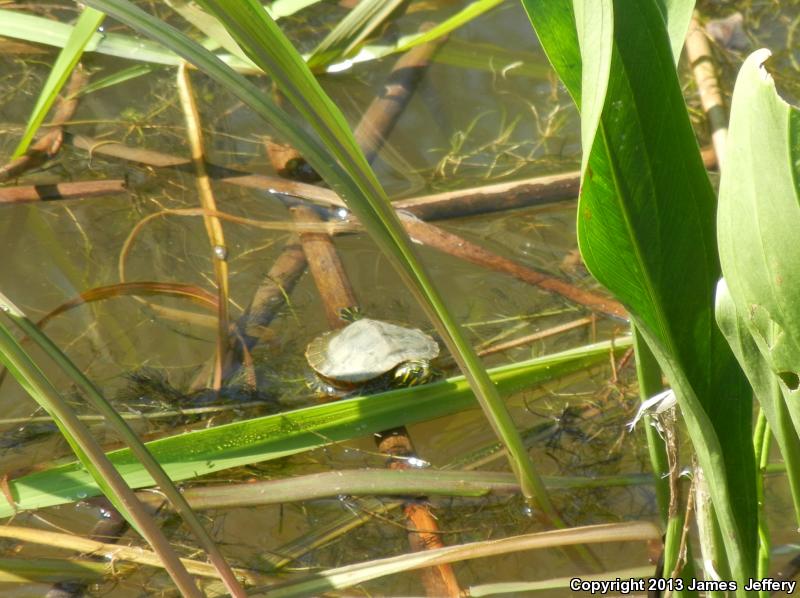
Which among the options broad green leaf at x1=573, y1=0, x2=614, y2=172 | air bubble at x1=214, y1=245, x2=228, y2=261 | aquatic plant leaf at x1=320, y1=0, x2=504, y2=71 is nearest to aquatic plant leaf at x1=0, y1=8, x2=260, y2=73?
aquatic plant leaf at x1=320, y1=0, x2=504, y2=71

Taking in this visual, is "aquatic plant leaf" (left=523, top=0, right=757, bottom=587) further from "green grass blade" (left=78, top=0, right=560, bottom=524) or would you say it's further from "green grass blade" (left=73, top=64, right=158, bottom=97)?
"green grass blade" (left=73, top=64, right=158, bottom=97)

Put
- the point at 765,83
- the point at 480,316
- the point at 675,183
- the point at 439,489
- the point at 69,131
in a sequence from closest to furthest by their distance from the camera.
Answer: the point at 765,83
the point at 675,183
the point at 439,489
the point at 480,316
the point at 69,131

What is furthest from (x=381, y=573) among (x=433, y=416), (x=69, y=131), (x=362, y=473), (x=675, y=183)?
(x=69, y=131)

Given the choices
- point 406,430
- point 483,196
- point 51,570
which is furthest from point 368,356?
point 51,570

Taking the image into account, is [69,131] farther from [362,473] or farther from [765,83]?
[765,83]

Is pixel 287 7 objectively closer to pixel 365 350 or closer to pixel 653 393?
pixel 365 350

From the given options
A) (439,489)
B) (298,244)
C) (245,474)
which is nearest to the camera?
(439,489)

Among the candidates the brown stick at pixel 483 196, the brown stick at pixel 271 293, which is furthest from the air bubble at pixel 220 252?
the brown stick at pixel 483 196
